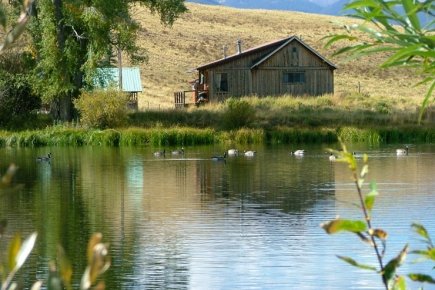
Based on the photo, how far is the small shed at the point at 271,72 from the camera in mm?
56438

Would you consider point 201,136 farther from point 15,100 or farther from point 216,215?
point 216,215

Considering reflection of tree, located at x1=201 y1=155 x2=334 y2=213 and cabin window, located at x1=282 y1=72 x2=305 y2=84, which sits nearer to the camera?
reflection of tree, located at x1=201 y1=155 x2=334 y2=213

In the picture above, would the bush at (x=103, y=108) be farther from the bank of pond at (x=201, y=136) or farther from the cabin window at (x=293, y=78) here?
the cabin window at (x=293, y=78)

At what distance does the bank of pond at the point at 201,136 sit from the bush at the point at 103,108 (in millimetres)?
731

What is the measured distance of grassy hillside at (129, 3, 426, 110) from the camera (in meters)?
81.7

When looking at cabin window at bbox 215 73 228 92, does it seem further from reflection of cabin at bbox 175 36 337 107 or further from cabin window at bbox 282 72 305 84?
cabin window at bbox 282 72 305 84

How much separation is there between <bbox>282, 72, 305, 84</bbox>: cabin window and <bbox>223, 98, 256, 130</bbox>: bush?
568 inches

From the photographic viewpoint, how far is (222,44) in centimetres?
9719

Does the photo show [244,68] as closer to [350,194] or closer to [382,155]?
[382,155]

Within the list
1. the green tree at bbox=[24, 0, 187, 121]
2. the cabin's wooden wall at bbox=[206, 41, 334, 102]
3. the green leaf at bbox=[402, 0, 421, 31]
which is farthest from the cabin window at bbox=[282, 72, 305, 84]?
the green leaf at bbox=[402, 0, 421, 31]

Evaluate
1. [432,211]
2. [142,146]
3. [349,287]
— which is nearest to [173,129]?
[142,146]

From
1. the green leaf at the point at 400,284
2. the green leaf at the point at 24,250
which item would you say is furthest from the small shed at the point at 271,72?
the green leaf at the point at 24,250

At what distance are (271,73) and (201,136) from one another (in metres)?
16.6

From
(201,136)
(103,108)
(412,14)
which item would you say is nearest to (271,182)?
(201,136)
